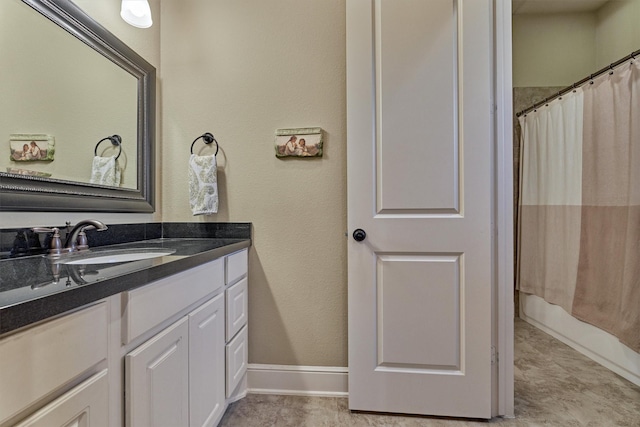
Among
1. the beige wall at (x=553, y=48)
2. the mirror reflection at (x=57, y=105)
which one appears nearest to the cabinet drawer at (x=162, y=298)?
the mirror reflection at (x=57, y=105)

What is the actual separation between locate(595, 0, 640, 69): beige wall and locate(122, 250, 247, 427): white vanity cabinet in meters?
3.32

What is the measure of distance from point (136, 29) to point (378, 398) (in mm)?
2251

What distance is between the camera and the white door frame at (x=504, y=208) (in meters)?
1.51

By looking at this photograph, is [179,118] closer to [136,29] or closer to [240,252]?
[136,29]

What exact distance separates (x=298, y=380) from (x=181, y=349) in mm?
933

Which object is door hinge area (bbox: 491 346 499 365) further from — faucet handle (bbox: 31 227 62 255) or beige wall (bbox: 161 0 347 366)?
faucet handle (bbox: 31 227 62 255)

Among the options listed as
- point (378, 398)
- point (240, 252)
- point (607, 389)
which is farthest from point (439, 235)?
point (607, 389)

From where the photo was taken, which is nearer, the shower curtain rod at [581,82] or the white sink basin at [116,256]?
the white sink basin at [116,256]

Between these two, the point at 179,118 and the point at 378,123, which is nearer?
the point at 378,123

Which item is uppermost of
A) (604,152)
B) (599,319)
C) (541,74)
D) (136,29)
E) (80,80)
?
(541,74)

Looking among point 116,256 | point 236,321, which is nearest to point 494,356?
point 236,321

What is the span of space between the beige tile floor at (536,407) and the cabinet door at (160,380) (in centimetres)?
65

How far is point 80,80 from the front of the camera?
1270mm

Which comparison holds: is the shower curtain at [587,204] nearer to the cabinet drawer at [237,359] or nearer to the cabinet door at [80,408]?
the cabinet drawer at [237,359]
